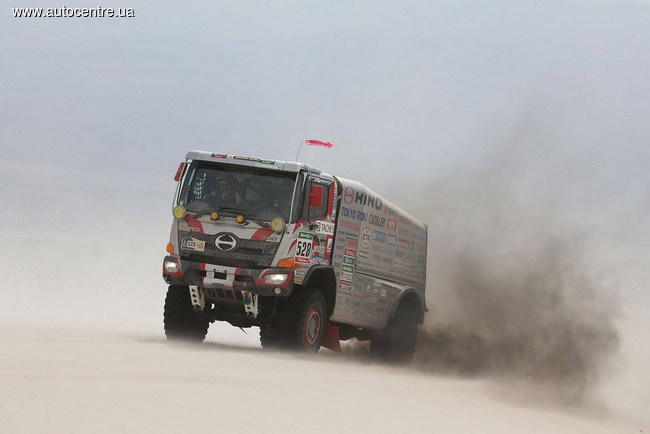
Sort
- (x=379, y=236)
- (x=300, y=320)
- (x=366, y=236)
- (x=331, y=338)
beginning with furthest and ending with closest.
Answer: (x=379, y=236) → (x=366, y=236) → (x=331, y=338) → (x=300, y=320)

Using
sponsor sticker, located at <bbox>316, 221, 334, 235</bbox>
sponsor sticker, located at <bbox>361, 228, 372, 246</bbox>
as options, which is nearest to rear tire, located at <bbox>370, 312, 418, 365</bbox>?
sponsor sticker, located at <bbox>361, 228, 372, 246</bbox>

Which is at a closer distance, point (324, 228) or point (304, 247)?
point (304, 247)

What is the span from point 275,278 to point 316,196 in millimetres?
1353

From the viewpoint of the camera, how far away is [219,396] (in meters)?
10.9

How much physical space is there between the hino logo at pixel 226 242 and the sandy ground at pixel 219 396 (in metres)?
1.49

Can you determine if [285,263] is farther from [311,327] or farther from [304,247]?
[311,327]

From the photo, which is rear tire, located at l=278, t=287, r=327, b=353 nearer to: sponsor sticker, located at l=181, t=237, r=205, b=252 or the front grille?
the front grille

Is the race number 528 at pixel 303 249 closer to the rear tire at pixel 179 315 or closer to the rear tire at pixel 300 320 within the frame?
the rear tire at pixel 300 320

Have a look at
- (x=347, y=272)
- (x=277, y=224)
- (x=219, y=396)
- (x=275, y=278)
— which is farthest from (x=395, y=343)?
(x=219, y=396)

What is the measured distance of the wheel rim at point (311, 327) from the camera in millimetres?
16062

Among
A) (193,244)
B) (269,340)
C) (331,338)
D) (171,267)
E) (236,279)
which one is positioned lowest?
(269,340)

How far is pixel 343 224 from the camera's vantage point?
17.1 m

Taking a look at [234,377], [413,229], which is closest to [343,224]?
[413,229]

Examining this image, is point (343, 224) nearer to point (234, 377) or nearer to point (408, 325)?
point (408, 325)
